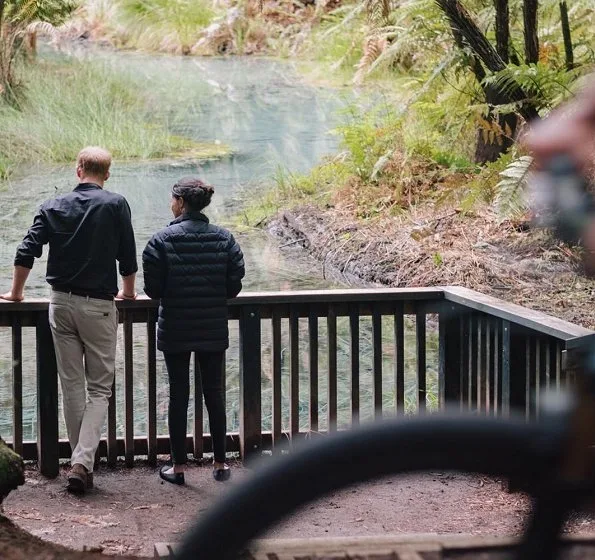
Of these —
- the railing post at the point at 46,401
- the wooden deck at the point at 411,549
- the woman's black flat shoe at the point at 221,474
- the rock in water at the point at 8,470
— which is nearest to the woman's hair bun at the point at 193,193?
the railing post at the point at 46,401

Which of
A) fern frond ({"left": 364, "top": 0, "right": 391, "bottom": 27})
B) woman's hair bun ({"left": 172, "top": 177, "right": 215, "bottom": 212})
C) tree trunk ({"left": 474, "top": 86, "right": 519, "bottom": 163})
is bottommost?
woman's hair bun ({"left": 172, "top": 177, "right": 215, "bottom": 212})

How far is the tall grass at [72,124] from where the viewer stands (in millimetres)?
16547

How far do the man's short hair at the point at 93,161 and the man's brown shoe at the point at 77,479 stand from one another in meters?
1.43

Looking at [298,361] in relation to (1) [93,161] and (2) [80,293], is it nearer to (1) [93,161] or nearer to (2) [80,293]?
(2) [80,293]

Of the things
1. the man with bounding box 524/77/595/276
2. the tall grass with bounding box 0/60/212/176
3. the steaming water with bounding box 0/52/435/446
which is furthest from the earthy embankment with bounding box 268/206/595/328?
the man with bounding box 524/77/595/276

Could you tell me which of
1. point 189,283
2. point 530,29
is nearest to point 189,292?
point 189,283

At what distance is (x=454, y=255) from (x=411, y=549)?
8.18 metres

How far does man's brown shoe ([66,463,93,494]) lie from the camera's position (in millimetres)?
5578

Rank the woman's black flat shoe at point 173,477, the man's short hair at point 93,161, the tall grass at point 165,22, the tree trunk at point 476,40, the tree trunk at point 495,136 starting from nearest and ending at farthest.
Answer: the man's short hair at point 93,161 < the woman's black flat shoe at point 173,477 < the tree trunk at point 476,40 < the tree trunk at point 495,136 < the tall grass at point 165,22

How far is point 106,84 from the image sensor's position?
20.0 m

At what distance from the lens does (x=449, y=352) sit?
245 inches

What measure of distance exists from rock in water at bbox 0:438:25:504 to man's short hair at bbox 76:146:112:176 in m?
2.07

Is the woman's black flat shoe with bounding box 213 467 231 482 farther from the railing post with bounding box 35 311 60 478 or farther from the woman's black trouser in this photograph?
the railing post with bounding box 35 311 60 478

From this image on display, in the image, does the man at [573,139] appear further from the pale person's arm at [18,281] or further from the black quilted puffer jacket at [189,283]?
the pale person's arm at [18,281]
